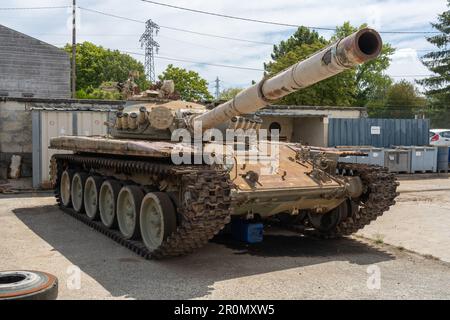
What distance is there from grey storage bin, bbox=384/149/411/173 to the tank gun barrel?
14.6 meters

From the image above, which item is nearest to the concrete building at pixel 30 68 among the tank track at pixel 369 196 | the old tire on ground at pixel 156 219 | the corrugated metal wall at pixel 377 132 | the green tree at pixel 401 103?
the corrugated metal wall at pixel 377 132

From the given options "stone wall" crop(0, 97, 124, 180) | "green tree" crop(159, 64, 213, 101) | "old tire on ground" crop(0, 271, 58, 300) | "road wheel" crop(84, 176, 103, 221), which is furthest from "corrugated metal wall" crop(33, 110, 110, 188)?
"green tree" crop(159, 64, 213, 101)

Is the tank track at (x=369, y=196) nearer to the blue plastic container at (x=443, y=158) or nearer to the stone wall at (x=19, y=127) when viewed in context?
the stone wall at (x=19, y=127)

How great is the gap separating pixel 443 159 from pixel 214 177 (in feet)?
60.7

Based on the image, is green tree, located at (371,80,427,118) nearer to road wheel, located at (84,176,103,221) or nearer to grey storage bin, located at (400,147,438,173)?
grey storage bin, located at (400,147,438,173)

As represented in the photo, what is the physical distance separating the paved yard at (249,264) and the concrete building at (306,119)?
1098cm

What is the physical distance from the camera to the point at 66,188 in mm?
13078

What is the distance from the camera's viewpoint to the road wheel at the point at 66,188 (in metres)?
12.8

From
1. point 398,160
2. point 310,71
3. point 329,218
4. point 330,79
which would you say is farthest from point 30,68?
point 310,71

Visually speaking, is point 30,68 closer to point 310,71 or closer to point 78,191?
point 78,191

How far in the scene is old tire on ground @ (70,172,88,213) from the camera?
11.9 meters
